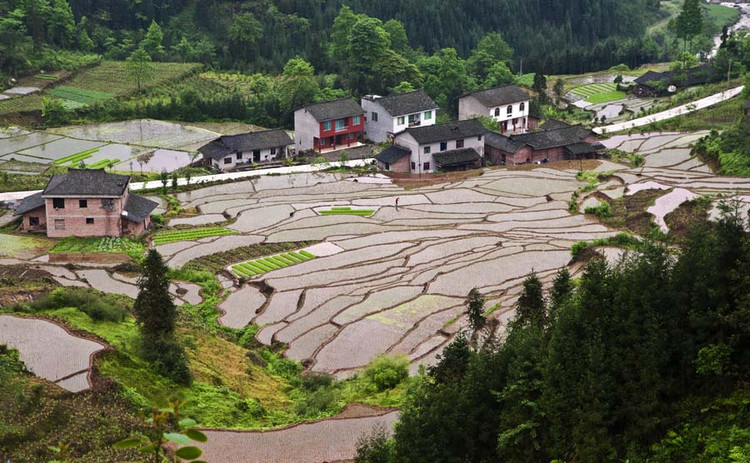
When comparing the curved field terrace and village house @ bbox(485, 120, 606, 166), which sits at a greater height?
village house @ bbox(485, 120, 606, 166)

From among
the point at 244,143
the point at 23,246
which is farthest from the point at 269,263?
A: the point at 244,143

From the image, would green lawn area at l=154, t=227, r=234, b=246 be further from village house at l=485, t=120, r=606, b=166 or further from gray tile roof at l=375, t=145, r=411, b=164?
village house at l=485, t=120, r=606, b=166

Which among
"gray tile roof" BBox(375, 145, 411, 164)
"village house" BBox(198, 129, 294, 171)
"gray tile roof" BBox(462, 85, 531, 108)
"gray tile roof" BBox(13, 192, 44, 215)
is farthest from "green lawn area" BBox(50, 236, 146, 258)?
"gray tile roof" BBox(462, 85, 531, 108)

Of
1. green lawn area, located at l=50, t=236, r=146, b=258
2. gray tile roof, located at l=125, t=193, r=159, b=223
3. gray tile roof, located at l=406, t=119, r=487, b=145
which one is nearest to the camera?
green lawn area, located at l=50, t=236, r=146, b=258

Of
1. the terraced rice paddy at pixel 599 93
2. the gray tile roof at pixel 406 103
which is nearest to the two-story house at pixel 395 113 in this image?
the gray tile roof at pixel 406 103

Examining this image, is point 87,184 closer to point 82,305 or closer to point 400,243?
point 400,243
